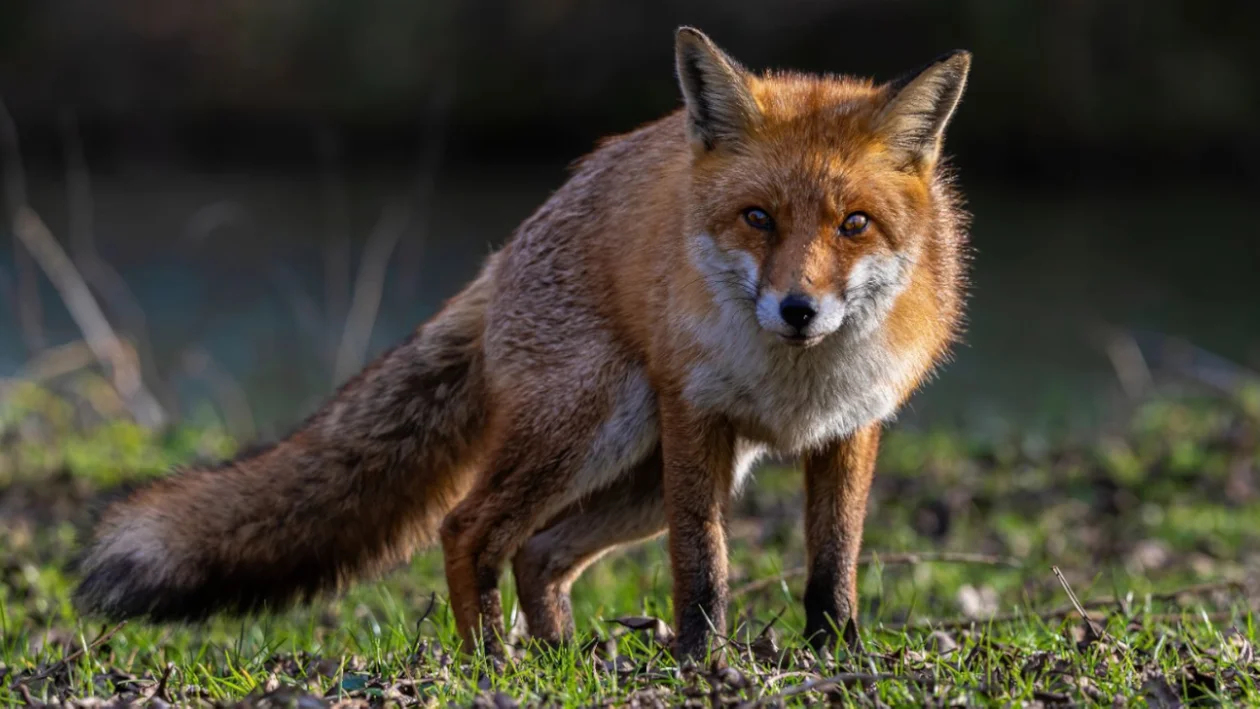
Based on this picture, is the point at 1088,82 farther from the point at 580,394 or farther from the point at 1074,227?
the point at 580,394

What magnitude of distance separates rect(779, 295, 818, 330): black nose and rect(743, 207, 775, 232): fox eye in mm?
315

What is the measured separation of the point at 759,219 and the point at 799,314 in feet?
1.25

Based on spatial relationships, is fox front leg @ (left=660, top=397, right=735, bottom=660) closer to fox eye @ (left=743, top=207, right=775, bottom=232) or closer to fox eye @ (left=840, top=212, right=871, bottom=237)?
fox eye @ (left=743, top=207, right=775, bottom=232)

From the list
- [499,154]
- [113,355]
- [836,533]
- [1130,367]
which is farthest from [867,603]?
[499,154]

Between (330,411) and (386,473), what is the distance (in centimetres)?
35

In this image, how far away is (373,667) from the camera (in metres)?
3.92

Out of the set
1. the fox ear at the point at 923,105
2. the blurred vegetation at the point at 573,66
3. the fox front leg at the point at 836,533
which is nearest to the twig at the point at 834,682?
the fox front leg at the point at 836,533

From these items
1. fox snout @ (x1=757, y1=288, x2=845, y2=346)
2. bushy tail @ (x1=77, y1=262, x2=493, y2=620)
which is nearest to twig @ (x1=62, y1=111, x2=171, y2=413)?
bushy tail @ (x1=77, y1=262, x2=493, y2=620)

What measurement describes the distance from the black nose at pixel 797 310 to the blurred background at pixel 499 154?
783 cm

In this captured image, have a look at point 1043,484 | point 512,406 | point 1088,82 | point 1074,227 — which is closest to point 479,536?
point 512,406

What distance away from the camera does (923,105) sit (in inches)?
157

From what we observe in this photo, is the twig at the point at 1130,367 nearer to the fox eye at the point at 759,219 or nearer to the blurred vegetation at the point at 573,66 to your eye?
the fox eye at the point at 759,219

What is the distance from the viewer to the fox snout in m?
3.58

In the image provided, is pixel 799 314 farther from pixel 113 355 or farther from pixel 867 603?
pixel 113 355
